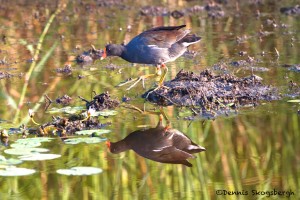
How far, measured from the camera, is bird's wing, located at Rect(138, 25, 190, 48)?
25.9ft

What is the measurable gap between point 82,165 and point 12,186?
0.59 meters

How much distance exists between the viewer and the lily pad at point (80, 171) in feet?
17.3

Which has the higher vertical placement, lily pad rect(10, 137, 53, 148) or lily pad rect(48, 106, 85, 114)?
lily pad rect(48, 106, 85, 114)

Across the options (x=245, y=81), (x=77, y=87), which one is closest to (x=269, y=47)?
(x=245, y=81)

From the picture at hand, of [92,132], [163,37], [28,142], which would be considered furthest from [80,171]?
[163,37]

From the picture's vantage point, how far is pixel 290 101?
6.95 metres

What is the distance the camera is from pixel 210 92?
7180 mm

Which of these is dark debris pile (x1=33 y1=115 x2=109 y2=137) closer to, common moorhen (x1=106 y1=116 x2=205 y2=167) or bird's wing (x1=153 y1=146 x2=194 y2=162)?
common moorhen (x1=106 y1=116 x2=205 y2=167)

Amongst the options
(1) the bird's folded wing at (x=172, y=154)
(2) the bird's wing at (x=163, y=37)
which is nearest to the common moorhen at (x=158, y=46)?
(2) the bird's wing at (x=163, y=37)

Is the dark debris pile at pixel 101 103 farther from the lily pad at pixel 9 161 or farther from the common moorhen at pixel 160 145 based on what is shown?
the lily pad at pixel 9 161

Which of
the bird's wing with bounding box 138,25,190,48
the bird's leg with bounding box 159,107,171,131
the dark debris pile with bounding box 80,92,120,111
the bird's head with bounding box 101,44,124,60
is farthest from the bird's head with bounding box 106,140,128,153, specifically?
the bird's head with bounding box 101,44,124,60

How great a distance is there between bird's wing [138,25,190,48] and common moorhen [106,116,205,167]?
67.8 inches

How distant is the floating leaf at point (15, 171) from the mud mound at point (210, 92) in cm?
205

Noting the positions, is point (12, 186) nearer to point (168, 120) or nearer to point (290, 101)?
point (168, 120)
